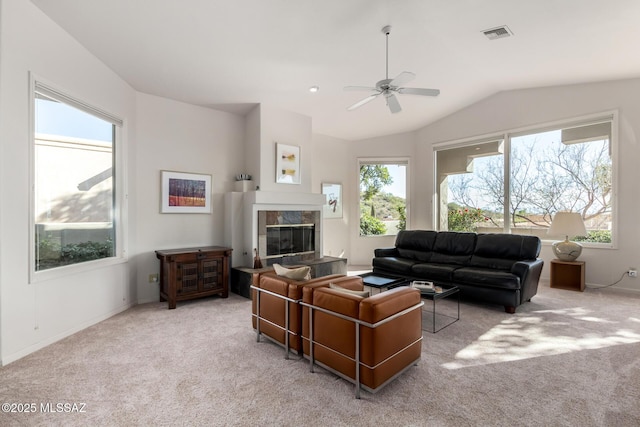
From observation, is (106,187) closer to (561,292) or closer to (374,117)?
(374,117)

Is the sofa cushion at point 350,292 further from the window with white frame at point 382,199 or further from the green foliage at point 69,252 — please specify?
the window with white frame at point 382,199

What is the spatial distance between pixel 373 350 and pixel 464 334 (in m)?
1.62

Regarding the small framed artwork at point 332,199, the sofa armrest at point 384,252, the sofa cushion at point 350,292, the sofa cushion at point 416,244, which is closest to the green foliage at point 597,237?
the sofa cushion at point 416,244

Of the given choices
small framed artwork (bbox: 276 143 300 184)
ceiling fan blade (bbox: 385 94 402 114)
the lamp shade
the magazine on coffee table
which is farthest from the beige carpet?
small framed artwork (bbox: 276 143 300 184)

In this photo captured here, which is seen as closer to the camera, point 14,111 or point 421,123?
point 14,111

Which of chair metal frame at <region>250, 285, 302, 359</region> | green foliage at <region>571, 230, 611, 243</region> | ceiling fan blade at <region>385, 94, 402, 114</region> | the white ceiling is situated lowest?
chair metal frame at <region>250, 285, 302, 359</region>

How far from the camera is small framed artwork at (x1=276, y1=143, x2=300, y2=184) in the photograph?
5.25 meters

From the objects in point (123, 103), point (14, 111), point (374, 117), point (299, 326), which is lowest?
point (299, 326)

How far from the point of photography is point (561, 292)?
4.73 m

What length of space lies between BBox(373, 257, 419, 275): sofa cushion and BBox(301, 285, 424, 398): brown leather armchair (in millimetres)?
2419

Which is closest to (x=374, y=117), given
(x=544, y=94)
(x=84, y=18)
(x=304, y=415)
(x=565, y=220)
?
(x=544, y=94)

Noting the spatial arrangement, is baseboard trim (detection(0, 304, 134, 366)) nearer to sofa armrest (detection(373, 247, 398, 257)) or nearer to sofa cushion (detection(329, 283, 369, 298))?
sofa cushion (detection(329, 283, 369, 298))

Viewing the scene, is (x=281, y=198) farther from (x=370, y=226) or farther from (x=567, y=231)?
(x=567, y=231)

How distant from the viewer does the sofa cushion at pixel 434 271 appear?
4.38 m
